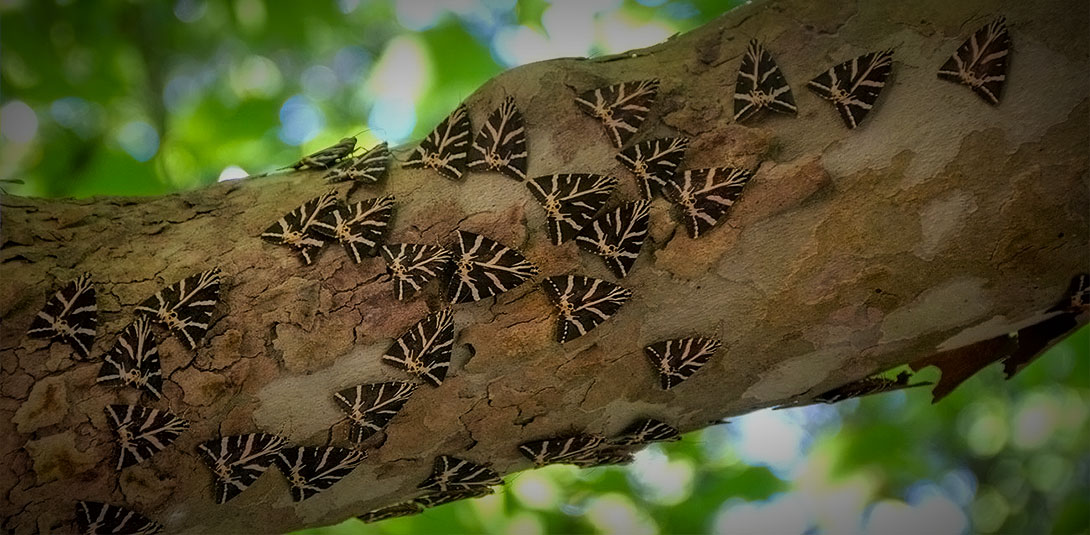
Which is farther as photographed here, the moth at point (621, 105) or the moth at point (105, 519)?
the moth at point (621, 105)

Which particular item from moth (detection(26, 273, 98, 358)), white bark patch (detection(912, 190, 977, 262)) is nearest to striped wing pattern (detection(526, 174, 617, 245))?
white bark patch (detection(912, 190, 977, 262))

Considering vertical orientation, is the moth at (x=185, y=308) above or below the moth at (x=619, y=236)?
above

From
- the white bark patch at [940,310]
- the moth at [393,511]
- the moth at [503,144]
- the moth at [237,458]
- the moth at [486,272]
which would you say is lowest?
the moth at [393,511]

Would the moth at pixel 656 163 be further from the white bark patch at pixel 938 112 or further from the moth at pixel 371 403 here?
the moth at pixel 371 403

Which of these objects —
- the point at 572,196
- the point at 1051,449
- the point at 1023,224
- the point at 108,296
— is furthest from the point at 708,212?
the point at 1051,449

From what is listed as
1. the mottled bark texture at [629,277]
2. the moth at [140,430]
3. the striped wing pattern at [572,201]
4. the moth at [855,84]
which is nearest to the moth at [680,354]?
the mottled bark texture at [629,277]

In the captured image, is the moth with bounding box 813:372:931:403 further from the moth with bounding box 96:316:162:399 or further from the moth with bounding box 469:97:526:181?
the moth with bounding box 96:316:162:399

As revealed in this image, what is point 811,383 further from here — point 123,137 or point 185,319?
point 123,137
